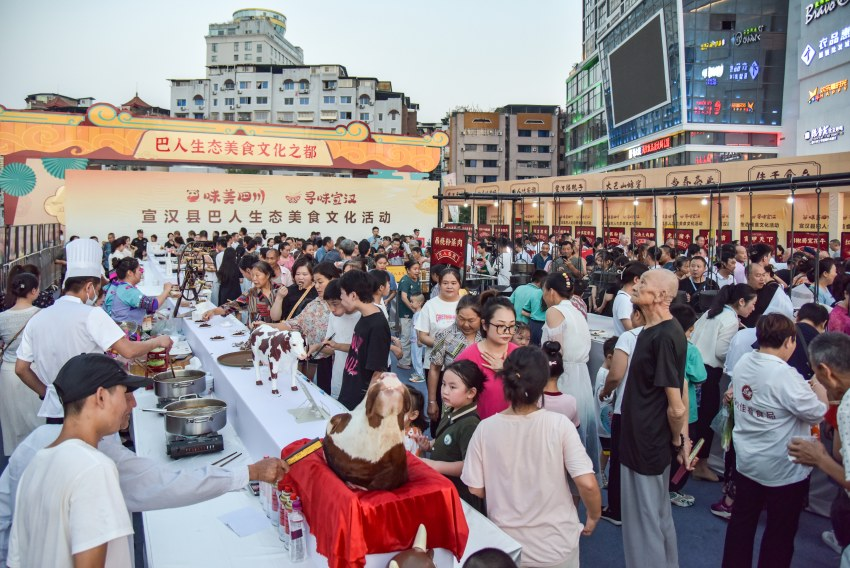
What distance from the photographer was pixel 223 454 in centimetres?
344

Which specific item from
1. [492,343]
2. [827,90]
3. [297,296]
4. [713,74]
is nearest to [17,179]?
[297,296]

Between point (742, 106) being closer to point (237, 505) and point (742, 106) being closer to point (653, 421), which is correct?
point (653, 421)

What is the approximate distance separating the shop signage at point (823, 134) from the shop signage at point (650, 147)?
11139 millimetres

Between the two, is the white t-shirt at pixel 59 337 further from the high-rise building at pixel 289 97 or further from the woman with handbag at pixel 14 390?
the high-rise building at pixel 289 97

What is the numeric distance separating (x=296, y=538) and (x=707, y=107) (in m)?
39.4

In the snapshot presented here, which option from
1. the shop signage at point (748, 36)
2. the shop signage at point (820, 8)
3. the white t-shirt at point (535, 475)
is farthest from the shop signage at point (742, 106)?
the white t-shirt at point (535, 475)

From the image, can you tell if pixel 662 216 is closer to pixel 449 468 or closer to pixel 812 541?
pixel 812 541

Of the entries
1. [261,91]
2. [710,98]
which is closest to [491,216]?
[710,98]

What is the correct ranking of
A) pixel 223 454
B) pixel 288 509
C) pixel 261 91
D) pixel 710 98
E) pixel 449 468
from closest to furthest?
pixel 288 509, pixel 449 468, pixel 223 454, pixel 710 98, pixel 261 91

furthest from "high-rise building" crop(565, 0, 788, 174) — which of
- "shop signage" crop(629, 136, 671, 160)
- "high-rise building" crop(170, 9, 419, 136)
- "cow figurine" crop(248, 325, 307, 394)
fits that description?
"cow figurine" crop(248, 325, 307, 394)

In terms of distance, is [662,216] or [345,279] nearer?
[345,279]

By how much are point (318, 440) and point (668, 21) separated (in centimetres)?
4050

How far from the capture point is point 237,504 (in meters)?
2.94

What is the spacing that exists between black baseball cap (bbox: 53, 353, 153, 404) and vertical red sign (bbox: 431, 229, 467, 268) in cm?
607
